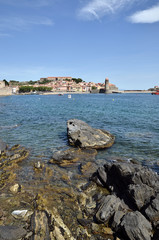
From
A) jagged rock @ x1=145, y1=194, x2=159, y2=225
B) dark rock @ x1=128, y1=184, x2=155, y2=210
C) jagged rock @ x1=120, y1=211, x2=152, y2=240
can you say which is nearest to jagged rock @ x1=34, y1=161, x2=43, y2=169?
dark rock @ x1=128, y1=184, x2=155, y2=210

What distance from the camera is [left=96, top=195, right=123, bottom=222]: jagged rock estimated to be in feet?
23.1

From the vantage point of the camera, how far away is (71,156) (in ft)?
44.8

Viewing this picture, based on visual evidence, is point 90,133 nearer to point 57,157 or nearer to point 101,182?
point 57,157

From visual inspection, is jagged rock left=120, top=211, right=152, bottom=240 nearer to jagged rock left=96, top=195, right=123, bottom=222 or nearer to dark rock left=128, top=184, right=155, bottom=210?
jagged rock left=96, top=195, right=123, bottom=222

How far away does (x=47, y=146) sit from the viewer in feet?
55.6

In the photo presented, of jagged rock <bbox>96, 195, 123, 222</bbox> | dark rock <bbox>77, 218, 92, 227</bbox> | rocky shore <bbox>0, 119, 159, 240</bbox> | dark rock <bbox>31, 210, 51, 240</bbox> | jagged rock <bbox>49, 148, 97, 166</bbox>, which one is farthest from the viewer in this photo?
jagged rock <bbox>49, 148, 97, 166</bbox>

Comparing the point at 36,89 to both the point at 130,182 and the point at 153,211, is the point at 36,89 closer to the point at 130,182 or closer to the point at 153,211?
the point at 130,182

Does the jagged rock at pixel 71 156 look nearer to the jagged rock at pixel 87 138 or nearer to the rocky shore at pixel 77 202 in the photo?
the rocky shore at pixel 77 202

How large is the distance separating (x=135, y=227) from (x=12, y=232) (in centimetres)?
437

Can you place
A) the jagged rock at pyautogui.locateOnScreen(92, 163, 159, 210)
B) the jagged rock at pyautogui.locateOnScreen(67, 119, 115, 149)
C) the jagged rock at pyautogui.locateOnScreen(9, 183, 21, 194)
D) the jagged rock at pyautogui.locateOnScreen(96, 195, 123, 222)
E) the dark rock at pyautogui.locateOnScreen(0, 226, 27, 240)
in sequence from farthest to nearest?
the jagged rock at pyautogui.locateOnScreen(67, 119, 115, 149), the jagged rock at pyautogui.locateOnScreen(9, 183, 21, 194), the jagged rock at pyautogui.locateOnScreen(92, 163, 159, 210), the jagged rock at pyautogui.locateOnScreen(96, 195, 123, 222), the dark rock at pyautogui.locateOnScreen(0, 226, 27, 240)

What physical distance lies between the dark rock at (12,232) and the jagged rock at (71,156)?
6418 mm

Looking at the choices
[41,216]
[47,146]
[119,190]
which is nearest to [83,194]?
[119,190]

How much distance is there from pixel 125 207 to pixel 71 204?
246 cm

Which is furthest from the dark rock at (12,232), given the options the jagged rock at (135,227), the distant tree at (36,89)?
the distant tree at (36,89)
